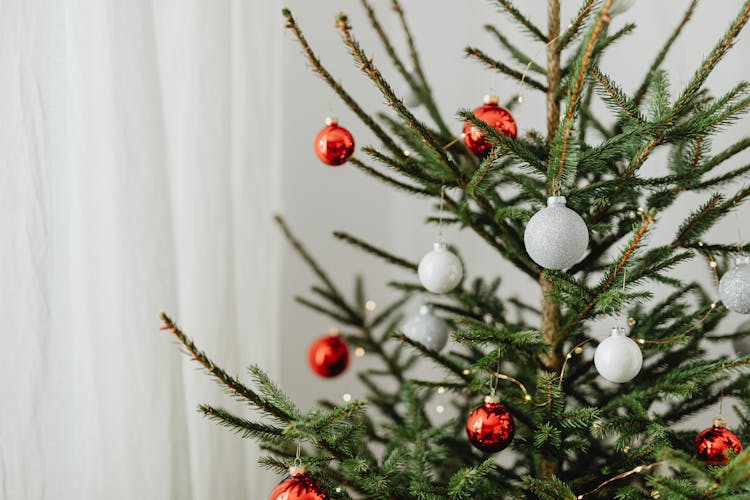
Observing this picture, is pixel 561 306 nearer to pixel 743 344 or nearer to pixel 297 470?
pixel 743 344

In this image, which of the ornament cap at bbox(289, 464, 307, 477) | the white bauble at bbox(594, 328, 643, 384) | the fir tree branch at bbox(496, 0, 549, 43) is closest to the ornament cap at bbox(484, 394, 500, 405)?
the white bauble at bbox(594, 328, 643, 384)

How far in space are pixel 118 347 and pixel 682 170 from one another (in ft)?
2.54

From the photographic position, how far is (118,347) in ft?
2.76

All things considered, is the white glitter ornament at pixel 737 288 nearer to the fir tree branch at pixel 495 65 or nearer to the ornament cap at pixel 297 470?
the fir tree branch at pixel 495 65

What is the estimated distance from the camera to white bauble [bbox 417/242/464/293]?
0.79 metres

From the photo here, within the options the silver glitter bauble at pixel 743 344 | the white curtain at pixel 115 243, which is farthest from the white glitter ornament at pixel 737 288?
the white curtain at pixel 115 243

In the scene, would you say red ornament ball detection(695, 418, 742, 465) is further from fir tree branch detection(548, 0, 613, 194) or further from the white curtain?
the white curtain

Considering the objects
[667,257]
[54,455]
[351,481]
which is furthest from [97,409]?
[667,257]

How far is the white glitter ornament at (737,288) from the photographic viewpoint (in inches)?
27.3

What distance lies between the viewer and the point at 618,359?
2.12 ft

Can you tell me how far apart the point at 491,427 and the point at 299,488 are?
0.23 meters

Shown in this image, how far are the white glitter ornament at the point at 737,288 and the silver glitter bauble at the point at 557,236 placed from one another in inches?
9.0

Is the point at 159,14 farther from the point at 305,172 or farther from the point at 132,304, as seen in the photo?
the point at 305,172

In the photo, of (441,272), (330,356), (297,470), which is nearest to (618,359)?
(441,272)
